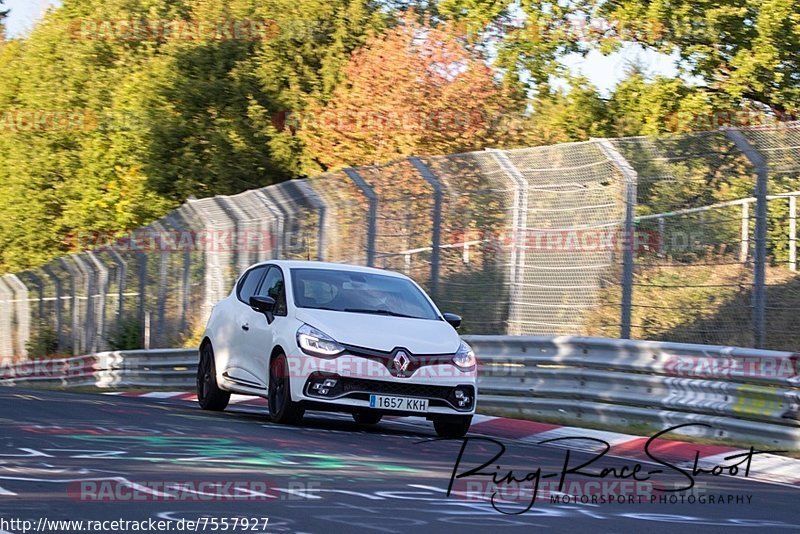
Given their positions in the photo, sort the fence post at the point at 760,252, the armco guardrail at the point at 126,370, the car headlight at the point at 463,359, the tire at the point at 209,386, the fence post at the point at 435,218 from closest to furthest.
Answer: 1. the fence post at the point at 760,252
2. the car headlight at the point at 463,359
3. the tire at the point at 209,386
4. the fence post at the point at 435,218
5. the armco guardrail at the point at 126,370

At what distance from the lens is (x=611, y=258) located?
→ 46.2 ft

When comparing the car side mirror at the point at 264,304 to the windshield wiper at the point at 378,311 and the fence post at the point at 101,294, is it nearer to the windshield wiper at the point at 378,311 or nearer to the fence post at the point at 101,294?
the windshield wiper at the point at 378,311

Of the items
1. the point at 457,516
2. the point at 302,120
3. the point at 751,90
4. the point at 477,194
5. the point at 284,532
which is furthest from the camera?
the point at 302,120

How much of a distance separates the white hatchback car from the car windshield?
1cm

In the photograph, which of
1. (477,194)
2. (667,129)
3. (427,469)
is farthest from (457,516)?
(667,129)

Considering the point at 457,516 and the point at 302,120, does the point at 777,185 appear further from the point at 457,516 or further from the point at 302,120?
the point at 302,120

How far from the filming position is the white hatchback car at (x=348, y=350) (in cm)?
1191

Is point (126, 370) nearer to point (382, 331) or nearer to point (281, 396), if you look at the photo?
point (281, 396)

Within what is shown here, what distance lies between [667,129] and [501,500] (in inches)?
819

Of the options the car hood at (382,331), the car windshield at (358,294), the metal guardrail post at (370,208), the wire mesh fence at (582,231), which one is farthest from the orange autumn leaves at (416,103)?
the car hood at (382,331)

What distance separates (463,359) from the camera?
1245 centimetres

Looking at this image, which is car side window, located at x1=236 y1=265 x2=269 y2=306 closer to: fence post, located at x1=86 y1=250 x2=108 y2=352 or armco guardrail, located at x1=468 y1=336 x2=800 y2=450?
armco guardrail, located at x1=468 y1=336 x2=800 y2=450

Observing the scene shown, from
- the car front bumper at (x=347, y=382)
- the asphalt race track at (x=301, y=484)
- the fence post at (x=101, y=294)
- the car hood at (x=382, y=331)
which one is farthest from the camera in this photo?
the fence post at (x=101, y=294)

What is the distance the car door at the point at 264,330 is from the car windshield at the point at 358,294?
180 mm
